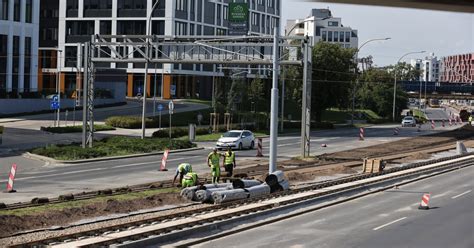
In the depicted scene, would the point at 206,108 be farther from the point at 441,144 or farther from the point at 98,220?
the point at 98,220

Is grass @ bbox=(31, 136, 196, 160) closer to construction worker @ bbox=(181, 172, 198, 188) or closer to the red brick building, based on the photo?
construction worker @ bbox=(181, 172, 198, 188)

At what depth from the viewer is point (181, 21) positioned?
9825cm

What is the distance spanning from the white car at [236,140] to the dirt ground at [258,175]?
693cm

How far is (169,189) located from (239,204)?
4666 millimetres

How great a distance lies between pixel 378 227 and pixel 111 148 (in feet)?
93.3

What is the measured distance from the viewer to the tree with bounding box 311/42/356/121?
275 feet

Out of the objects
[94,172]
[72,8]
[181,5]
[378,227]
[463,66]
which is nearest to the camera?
[463,66]

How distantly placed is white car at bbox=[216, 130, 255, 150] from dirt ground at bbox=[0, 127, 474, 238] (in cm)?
693

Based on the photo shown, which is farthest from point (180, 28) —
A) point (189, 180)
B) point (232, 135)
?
point (189, 180)

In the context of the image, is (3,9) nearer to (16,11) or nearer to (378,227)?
(16,11)

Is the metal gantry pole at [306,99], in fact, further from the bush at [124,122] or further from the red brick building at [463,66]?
the red brick building at [463,66]

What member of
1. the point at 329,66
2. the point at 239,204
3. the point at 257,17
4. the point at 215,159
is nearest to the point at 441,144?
the point at 329,66

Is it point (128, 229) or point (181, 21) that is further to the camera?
point (181, 21)

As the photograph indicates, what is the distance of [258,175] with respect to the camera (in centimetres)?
3297
